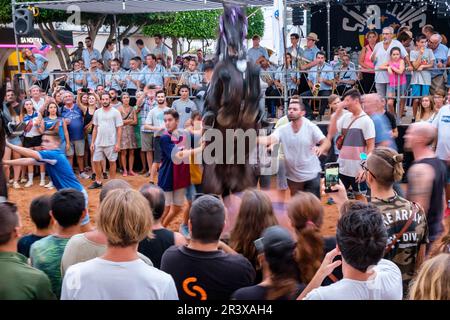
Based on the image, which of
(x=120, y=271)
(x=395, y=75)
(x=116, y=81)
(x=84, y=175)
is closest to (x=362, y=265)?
(x=120, y=271)

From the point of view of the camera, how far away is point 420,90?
10.1 meters

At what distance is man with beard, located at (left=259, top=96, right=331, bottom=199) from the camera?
619cm

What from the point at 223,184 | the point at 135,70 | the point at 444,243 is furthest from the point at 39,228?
the point at 135,70

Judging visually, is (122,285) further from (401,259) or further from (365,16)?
(365,16)

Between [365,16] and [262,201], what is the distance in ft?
44.3

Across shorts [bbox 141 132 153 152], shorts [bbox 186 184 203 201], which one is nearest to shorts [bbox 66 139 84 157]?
shorts [bbox 141 132 153 152]

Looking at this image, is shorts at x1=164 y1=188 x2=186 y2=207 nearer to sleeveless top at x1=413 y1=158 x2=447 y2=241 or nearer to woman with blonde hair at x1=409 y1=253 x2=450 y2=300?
sleeveless top at x1=413 y1=158 x2=447 y2=241

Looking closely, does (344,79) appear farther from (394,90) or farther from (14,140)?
(14,140)

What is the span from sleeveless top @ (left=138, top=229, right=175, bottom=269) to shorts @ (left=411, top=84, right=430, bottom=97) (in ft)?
24.9

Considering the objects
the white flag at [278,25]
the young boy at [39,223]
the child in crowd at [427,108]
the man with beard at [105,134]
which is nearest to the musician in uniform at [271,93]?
the white flag at [278,25]

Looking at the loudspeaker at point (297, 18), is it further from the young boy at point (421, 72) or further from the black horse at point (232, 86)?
the black horse at point (232, 86)

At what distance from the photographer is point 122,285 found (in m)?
2.52

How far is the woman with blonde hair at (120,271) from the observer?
252cm

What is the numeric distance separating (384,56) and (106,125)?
196 inches
